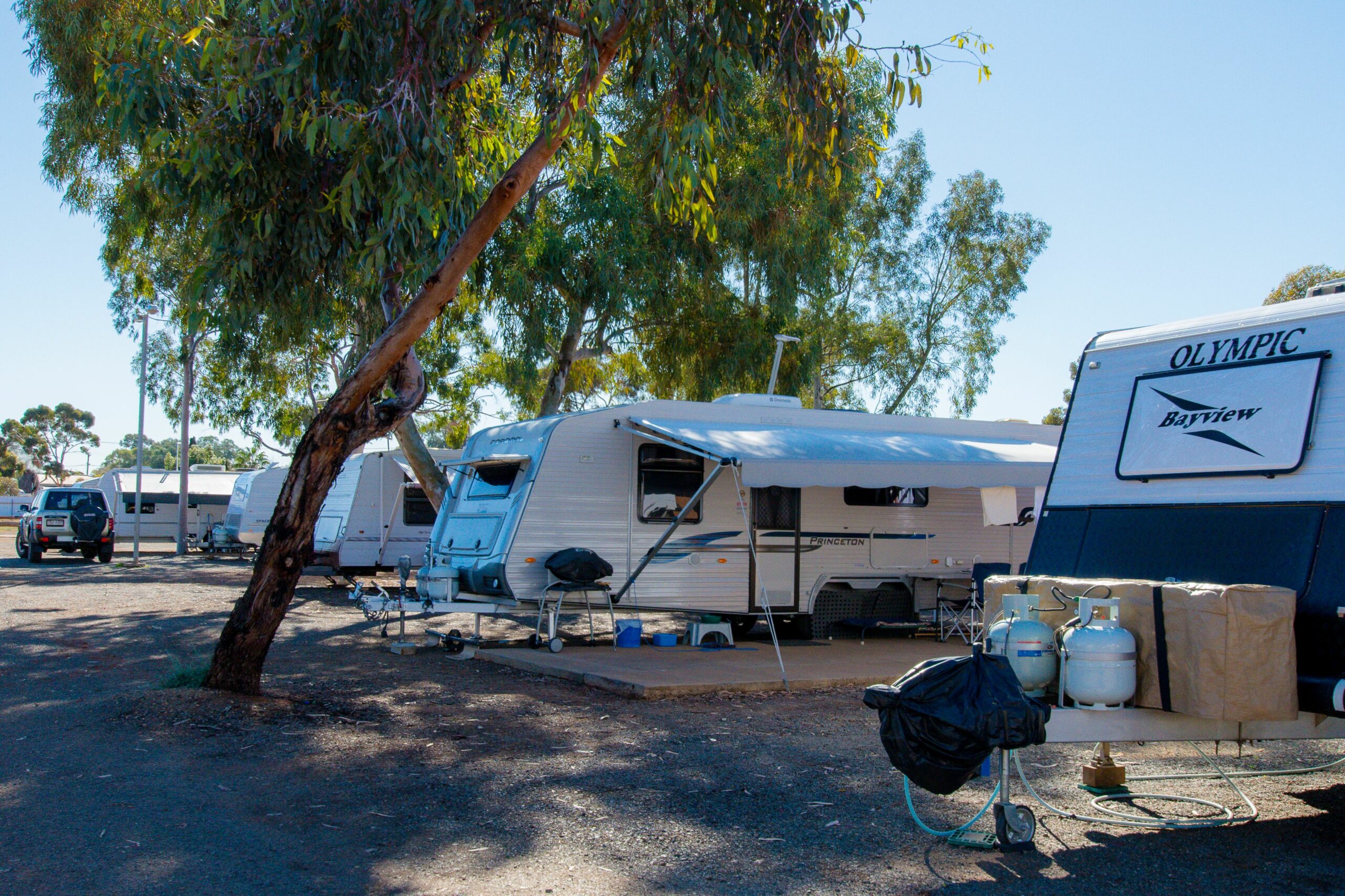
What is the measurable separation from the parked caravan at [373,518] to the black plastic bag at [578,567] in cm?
774

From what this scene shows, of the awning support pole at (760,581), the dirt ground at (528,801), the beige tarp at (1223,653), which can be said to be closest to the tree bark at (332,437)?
the dirt ground at (528,801)

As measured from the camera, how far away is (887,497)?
1287 cm

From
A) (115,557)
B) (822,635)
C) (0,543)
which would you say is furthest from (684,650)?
(0,543)

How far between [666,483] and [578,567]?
62.5 inches

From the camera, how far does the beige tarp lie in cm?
466

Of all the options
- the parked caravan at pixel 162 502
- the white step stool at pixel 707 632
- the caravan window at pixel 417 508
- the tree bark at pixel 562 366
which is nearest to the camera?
the white step stool at pixel 707 632

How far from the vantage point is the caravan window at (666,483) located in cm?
1172

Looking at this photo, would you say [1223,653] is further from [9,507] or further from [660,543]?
[9,507]

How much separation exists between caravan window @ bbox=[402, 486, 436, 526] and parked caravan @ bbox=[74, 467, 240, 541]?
47.9 ft

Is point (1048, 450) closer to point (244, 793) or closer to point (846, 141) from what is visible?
point (846, 141)

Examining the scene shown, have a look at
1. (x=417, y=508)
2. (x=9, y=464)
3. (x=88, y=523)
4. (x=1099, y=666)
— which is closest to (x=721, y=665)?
(x=1099, y=666)

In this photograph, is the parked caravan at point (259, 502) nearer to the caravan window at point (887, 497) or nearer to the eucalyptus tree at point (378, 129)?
the caravan window at point (887, 497)

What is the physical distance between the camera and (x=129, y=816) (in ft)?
17.1

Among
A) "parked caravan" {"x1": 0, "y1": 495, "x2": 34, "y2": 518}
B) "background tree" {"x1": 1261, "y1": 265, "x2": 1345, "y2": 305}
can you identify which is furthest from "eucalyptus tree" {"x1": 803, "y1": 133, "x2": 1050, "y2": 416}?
"parked caravan" {"x1": 0, "y1": 495, "x2": 34, "y2": 518}
